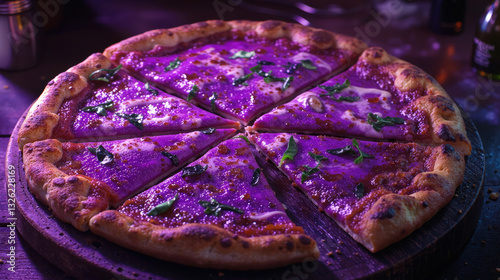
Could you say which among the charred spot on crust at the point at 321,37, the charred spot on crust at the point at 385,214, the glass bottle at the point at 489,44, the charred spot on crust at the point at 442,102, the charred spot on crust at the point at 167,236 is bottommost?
the glass bottle at the point at 489,44

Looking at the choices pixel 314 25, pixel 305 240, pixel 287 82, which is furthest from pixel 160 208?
pixel 314 25

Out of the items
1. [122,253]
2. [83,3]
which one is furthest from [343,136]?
[83,3]

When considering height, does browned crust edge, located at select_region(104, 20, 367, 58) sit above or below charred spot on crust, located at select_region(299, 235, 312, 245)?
above

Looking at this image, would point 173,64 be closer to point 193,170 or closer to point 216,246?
point 193,170

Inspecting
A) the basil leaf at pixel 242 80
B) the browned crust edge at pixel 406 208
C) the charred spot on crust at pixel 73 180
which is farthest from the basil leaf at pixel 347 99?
the charred spot on crust at pixel 73 180

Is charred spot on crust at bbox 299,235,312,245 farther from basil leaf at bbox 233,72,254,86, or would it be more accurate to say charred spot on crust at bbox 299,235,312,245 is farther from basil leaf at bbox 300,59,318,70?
basil leaf at bbox 300,59,318,70

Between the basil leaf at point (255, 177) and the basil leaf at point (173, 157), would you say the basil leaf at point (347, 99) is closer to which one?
the basil leaf at point (255, 177)

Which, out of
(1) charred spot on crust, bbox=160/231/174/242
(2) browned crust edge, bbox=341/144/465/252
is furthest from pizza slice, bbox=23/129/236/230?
(2) browned crust edge, bbox=341/144/465/252

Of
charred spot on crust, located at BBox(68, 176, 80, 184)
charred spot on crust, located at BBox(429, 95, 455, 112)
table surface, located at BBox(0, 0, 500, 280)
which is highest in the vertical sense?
charred spot on crust, located at BBox(68, 176, 80, 184)
